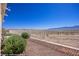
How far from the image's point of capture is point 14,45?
4918mm

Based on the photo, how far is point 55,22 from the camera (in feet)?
16.6

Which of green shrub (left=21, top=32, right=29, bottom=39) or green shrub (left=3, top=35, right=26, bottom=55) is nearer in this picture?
green shrub (left=3, top=35, right=26, bottom=55)

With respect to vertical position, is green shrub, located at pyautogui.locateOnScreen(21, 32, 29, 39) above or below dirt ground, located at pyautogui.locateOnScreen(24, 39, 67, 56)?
above

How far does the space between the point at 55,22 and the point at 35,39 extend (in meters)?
0.49

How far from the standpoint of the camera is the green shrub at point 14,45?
4875mm

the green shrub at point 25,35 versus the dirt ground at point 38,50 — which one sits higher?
the green shrub at point 25,35

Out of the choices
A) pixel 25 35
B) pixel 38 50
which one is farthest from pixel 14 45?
pixel 38 50

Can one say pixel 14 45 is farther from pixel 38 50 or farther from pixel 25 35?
pixel 38 50

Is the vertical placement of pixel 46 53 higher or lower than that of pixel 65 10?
lower

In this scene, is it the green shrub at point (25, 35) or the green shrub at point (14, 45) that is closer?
the green shrub at point (14, 45)

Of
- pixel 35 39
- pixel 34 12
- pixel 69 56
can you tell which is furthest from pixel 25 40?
pixel 69 56

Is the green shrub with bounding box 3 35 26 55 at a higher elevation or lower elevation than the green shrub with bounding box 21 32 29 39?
lower

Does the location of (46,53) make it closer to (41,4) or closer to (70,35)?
(70,35)

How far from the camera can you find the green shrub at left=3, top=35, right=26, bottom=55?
4875 mm
